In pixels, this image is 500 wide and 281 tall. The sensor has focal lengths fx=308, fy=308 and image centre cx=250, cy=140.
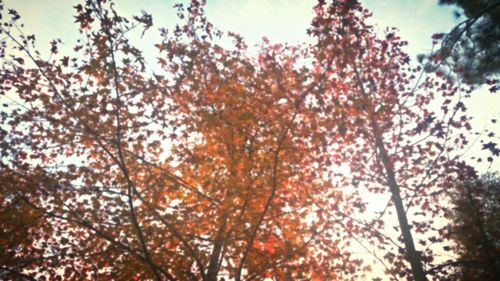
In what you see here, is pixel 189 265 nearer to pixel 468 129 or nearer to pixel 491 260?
pixel 491 260

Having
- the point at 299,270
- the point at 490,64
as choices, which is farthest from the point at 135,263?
the point at 490,64

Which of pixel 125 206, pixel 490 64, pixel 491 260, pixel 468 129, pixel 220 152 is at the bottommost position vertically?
pixel 491 260

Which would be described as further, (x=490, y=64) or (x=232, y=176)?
(x=490, y=64)

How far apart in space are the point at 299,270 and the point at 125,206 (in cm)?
434

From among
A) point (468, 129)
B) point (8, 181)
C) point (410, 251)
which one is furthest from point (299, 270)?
point (8, 181)

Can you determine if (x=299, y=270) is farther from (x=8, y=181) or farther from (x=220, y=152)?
(x=8, y=181)

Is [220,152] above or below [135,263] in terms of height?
above

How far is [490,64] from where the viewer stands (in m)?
7.55

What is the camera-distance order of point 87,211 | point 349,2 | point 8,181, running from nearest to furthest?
point 349,2 < point 8,181 < point 87,211

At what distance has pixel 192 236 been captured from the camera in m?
6.87

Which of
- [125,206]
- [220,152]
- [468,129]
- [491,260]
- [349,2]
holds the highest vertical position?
[468,129]

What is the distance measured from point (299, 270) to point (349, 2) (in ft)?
19.5

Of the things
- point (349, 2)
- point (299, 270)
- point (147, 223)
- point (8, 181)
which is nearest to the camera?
point (349, 2)

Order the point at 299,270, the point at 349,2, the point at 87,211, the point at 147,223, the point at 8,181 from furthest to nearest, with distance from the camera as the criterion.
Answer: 1. the point at 299,270
2. the point at 147,223
3. the point at 87,211
4. the point at 8,181
5. the point at 349,2
